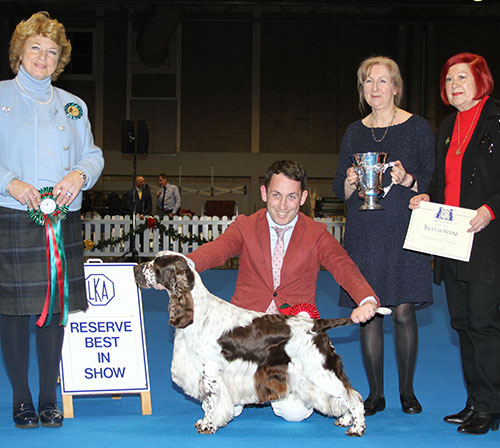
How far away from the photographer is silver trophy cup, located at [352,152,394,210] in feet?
9.18

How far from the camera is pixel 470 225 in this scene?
265 centimetres

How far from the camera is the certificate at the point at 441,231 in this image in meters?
2.67

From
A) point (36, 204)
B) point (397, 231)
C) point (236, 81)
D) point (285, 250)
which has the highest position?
point (236, 81)

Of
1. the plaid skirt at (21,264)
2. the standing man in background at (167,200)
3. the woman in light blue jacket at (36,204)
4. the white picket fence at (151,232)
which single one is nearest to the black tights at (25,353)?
the woman in light blue jacket at (36,204)

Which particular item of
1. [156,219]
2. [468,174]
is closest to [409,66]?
[156,219]

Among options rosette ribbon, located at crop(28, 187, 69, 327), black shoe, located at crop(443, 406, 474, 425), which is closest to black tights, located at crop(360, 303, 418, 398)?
black shoe, located at crop(443, 406, 474, 425)

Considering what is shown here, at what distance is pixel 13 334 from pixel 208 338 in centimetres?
86

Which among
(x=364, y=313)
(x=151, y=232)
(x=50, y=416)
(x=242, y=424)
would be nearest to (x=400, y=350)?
(x=364, y=313)

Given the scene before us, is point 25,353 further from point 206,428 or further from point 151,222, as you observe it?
point 151,222

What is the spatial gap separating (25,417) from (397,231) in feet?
6.19

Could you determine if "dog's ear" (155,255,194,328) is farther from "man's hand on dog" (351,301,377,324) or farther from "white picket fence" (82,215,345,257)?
"white picket fence" (82,215,345,257)

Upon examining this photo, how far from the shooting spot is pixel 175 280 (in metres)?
2.48

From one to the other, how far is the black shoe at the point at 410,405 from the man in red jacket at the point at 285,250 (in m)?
0.50

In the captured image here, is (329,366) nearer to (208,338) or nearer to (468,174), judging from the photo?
(208,338)
